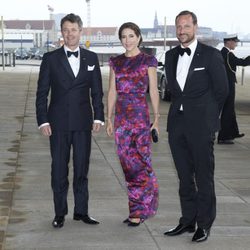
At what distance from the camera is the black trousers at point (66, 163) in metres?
5.77

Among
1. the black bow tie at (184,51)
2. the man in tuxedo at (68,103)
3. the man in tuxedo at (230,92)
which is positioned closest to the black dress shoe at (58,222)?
the man in tuxedo at (68,103)

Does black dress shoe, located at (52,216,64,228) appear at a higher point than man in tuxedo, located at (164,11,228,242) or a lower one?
lower

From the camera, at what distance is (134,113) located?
556cm

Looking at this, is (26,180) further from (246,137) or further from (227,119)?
(246,137)

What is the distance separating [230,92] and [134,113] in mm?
5778

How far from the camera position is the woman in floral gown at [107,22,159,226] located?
551 cm

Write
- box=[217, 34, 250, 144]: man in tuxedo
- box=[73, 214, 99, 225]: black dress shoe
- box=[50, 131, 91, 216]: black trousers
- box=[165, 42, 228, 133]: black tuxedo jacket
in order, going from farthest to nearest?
box=[217, 34, 250, 144]: man in tuxedo
box=[73, 214, 99, 225]: black dress shoe
box=[50, 131, 91, 216]: black trousers
box=[165, 42, 228, 133]: black tuxedo jacket

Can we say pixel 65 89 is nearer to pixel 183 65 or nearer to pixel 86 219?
pixel 183 65

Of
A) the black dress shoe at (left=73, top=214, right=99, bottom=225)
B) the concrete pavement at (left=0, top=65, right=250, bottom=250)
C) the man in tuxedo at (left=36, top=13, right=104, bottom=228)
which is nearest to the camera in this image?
the concrete pavement at (left=0, top=65, right=250, bottom=250)

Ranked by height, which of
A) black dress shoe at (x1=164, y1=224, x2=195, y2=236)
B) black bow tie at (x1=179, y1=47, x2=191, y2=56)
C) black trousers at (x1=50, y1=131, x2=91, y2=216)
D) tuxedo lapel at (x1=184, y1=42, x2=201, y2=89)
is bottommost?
black dress shoe at (x1=164, y1=224, x2=195, y2=236)

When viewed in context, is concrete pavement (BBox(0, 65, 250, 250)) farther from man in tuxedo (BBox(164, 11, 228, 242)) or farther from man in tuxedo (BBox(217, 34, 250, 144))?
man in tuxedo (BBox(164, 11, 228, 242))

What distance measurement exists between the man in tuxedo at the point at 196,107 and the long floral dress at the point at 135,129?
302 millimetres

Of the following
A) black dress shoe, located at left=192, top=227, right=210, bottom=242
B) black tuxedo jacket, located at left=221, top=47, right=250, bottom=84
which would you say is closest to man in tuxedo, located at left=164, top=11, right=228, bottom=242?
black dress shoe, located at left=192, top=227, right=210, bottom=242

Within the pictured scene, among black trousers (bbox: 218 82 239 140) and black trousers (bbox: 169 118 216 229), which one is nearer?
black trousers (bbox: 169 118 216 229)
